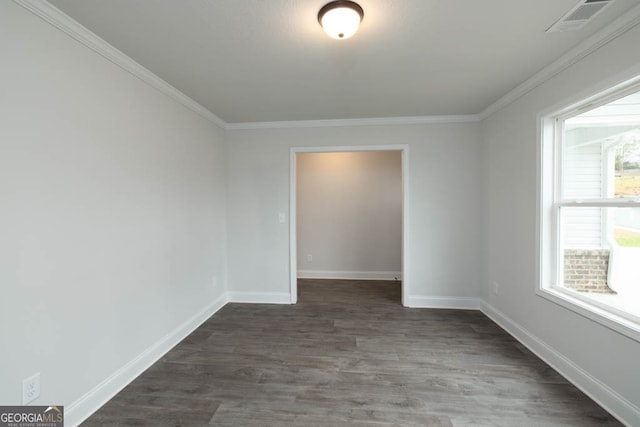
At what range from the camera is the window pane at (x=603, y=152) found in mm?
1633

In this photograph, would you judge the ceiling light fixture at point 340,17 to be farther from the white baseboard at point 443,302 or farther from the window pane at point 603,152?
the white baseboard at point 443,302

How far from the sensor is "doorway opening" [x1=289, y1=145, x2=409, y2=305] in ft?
15.3

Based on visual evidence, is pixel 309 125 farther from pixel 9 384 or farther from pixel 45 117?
pixel 9 384

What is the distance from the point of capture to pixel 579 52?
5.87ft

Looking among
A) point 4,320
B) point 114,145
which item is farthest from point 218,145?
point 4,320

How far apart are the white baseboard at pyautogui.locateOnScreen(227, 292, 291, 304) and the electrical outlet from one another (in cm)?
224

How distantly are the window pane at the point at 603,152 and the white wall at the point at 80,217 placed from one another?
3.56 meters

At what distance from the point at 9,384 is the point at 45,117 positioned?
1.41 meters

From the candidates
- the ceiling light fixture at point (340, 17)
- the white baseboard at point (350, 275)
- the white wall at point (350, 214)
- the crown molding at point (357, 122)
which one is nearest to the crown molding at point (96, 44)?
the crown molding at point (357, 122)

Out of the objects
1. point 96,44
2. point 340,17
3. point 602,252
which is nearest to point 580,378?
point 602,252

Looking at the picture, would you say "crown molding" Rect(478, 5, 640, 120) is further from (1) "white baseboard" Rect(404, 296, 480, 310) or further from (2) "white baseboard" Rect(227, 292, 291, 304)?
(2) "white baseboard" Rect(227, 292, 291, 304)

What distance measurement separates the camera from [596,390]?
1721mm

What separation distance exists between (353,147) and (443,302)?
7.91ft

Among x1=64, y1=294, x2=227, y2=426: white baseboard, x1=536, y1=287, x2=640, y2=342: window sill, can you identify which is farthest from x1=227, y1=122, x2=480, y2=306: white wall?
x1=536, y1=287, x2=640, y2=342: window sill
